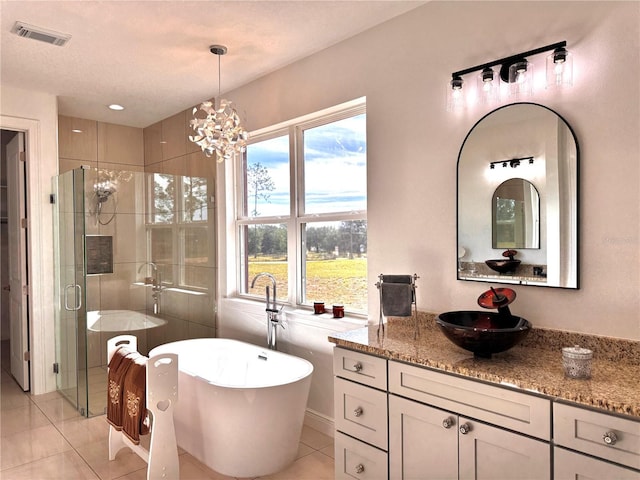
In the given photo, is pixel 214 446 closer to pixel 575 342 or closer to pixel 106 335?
pixel 106 335

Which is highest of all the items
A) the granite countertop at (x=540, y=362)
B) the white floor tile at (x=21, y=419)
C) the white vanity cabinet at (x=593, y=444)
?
the granite countertop at (x=540, y=362)

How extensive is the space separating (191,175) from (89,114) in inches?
55.0

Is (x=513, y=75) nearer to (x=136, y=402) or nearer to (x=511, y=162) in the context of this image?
(x=511, y=162)

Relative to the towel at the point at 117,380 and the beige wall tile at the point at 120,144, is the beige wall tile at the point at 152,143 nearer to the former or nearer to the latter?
the beige wall tile at the point at 120,144

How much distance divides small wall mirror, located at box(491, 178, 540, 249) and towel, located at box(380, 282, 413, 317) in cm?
51

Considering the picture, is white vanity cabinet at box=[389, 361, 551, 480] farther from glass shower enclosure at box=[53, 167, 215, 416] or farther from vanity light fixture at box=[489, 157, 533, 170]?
glass shower enclosure at box=[53, 167, 215, 416]

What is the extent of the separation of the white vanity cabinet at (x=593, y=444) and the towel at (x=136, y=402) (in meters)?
2.12

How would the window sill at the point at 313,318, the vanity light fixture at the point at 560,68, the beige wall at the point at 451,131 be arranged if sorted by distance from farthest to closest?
the window sill at the point at 313,318 < the vanity light fixture at the point at 560,68 < the beige wall at the point at 451,131

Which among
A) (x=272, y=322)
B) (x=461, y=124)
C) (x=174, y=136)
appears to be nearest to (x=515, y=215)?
(x=461, y=124)

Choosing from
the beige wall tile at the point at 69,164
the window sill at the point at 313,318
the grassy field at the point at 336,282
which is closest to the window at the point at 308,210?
the grassy field at the point at 336,282

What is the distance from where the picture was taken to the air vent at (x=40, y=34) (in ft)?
9.24

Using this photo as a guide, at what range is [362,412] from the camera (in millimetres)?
2230

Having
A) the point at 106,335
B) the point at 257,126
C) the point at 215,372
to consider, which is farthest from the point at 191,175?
the point at 215,372

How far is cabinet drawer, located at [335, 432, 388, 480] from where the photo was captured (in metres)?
2.16
